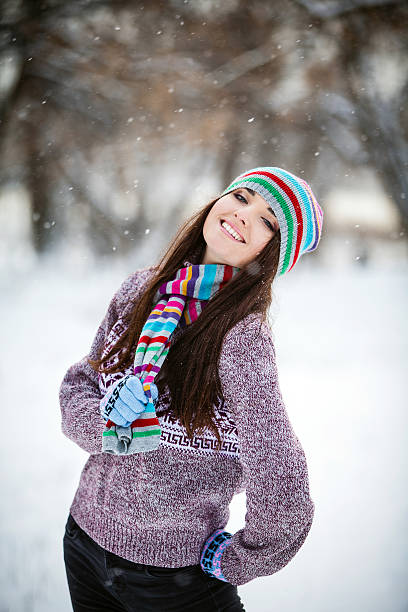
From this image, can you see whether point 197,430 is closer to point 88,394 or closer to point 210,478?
point 210,478

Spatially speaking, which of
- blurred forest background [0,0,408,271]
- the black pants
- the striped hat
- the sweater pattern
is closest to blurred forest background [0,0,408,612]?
blurred forest background [0,0,408,271]

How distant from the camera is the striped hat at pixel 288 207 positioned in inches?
30.7

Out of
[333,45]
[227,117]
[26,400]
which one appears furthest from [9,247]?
[333,45]

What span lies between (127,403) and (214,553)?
0.29 meters

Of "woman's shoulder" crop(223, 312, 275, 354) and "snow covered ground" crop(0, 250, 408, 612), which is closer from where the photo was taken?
"woman's shoulder" crop(223, 312, 275, 354)

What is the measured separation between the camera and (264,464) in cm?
62

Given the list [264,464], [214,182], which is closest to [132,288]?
[264,464]

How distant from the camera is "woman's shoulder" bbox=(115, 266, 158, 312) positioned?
2.85 ft

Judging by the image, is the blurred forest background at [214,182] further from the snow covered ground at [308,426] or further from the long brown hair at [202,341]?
the long brown hair at [202,341]

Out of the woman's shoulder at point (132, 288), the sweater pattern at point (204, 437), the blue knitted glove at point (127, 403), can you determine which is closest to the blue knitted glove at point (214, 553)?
the sweater pattern at point (204, 437)

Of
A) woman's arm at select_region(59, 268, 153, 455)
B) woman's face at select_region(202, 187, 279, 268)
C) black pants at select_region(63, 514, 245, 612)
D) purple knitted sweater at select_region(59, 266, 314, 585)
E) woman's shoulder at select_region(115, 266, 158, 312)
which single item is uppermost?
woman's face at select_region(202, 187, 279, 268)

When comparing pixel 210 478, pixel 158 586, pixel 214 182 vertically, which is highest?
pixel 214 182

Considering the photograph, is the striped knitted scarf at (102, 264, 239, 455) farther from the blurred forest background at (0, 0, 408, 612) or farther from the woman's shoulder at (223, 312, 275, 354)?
the blurred forest background at (0, 0, 408, 612)

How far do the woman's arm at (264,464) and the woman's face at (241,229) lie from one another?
0.17 meters
